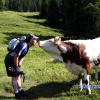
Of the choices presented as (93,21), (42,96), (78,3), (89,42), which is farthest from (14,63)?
(78,3)

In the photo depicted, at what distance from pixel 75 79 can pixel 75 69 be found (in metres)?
2.12

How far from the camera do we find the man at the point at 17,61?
45.0 ft

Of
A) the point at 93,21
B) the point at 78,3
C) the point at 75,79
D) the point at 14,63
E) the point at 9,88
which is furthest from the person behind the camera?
the point at 78,3

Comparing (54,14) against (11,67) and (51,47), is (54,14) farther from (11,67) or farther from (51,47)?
(11,67)

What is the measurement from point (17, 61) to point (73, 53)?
5.95ft

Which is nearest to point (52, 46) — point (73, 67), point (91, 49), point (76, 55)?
point (76, 55)

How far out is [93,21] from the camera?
200 ft

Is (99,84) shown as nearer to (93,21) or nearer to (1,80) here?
(1,80)

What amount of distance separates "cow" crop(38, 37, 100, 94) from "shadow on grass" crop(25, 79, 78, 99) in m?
1.10

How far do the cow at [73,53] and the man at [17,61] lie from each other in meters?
0.41

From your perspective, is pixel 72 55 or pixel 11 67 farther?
pixel 72 55

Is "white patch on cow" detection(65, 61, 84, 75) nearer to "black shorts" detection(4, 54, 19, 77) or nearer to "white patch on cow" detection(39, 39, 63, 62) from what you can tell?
"white patch on cow" detection(39, 39, 63, 62)

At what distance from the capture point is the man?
45.0 feet

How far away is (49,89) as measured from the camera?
1514 cm
